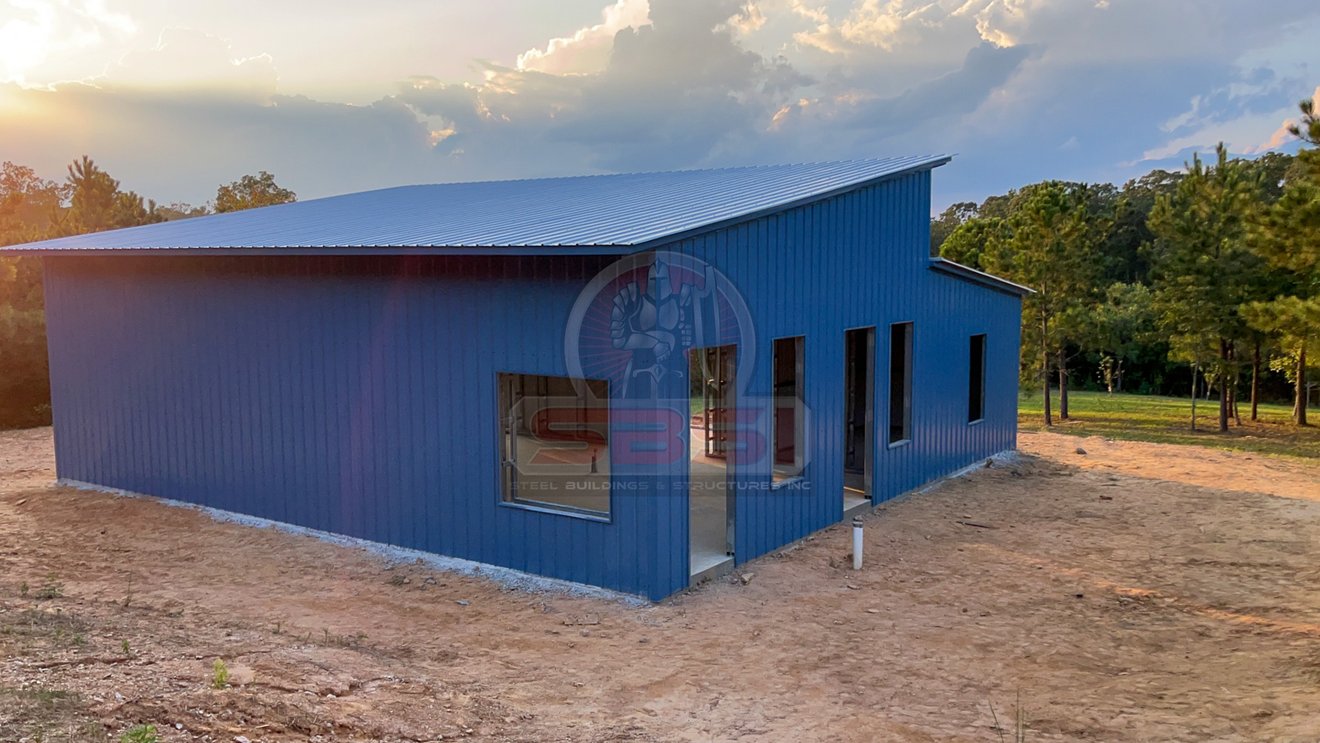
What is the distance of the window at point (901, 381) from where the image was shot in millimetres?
11586

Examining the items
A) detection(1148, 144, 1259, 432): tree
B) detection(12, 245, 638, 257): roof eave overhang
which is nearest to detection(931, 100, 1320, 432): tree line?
detection(1148, 144, 1259, 432): tree

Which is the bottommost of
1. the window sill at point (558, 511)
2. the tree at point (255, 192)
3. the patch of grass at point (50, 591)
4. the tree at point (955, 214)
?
the patch of grass at point (50, 591)

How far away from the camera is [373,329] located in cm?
877

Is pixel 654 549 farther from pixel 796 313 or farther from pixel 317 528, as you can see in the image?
pixel 317 528

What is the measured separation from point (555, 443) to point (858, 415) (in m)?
4.13

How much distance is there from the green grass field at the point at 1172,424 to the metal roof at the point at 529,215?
40.2ft

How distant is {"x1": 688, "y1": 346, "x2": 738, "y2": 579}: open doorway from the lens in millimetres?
8266

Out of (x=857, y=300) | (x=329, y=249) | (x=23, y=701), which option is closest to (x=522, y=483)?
(x=329, y=249)

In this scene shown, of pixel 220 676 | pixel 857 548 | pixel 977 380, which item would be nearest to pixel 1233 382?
pixel 977 380

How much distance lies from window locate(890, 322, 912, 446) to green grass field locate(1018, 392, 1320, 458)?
362 inches

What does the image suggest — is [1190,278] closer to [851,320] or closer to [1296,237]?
[1296,237]

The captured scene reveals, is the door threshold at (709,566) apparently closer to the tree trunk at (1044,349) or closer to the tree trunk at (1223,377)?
the tree trunk at (1044,349)

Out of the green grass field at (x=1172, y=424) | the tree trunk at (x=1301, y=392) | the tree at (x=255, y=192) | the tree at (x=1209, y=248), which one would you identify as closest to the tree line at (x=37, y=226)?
the tree at (x=255, y=192)

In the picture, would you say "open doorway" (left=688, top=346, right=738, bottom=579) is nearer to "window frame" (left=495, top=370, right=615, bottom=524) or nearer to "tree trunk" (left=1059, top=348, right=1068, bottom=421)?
"window frame" (left=495, top=370, right=615, bottom=524)
